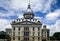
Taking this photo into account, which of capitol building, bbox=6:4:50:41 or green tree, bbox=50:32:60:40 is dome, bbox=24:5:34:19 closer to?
capitol building, bbox=6:4:50:41

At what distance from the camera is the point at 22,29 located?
254 feet

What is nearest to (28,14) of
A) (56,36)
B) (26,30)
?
(26,30)

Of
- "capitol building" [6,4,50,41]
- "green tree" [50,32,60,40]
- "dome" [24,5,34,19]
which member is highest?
"dome" [24,5,34,19]

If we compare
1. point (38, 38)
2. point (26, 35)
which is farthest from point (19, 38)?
point (38, 38)

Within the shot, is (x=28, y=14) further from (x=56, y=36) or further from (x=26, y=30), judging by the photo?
(x=56, y=36)

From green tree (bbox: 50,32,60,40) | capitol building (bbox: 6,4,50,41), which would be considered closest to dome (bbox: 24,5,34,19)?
capitol building (bbox: 6,4,50,41)

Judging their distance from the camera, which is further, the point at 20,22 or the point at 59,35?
the point at 59,35

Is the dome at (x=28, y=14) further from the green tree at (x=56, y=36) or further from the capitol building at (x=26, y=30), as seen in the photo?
the green tree at (x=56, y=36)

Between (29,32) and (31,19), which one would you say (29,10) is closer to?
(31,19)

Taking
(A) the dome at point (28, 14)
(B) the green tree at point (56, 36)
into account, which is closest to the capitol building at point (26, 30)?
(A) the dome at point (28, 14)

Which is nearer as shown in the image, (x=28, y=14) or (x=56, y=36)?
(x=28, y=14)

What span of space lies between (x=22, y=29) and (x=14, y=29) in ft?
11.8

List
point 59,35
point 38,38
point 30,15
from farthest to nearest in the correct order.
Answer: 1. point 59,35
2. point 30,15
3. point 38,38

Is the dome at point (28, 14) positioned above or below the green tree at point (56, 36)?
above
